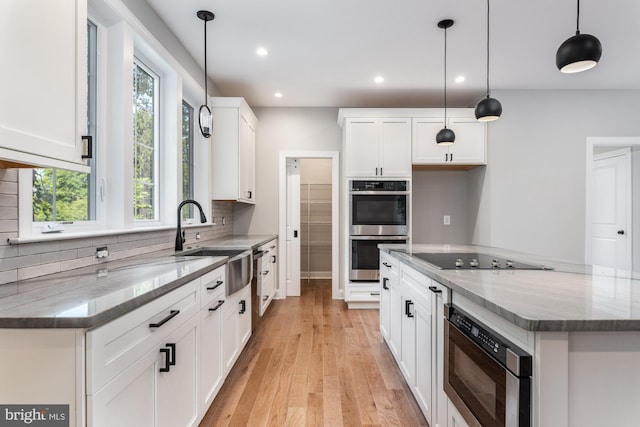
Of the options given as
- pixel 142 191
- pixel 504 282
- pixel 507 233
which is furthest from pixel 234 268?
pixel 507 233

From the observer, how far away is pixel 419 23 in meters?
2.71

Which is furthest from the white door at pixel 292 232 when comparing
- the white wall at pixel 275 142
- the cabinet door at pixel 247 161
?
the cabinet door at pixel 247 161

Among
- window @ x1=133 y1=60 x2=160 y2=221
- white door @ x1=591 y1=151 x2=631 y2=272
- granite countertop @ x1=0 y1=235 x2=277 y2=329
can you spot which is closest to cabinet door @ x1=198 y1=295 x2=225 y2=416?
granite countertop @ x1=0 y1=235 x2=277 y2=329

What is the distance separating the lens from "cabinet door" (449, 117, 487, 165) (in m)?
4.12

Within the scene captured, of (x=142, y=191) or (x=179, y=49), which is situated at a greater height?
(x=179, y=49)

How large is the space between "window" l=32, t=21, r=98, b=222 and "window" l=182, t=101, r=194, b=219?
55.3 inches

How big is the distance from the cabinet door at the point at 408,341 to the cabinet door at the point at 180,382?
124 centimetres

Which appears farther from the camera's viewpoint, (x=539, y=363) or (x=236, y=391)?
(x=236, y=391)

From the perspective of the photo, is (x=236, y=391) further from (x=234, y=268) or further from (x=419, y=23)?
(x=419, y=23)

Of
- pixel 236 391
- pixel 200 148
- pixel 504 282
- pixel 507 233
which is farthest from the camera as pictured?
pixel 507 233

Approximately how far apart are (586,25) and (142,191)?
3.92 metres

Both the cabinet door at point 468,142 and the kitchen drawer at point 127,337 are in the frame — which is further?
the cabinet door at point 468,142

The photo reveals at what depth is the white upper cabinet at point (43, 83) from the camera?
1.03 m

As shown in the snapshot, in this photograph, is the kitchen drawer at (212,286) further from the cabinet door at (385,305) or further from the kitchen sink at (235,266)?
the cabinet door at (385,305)
